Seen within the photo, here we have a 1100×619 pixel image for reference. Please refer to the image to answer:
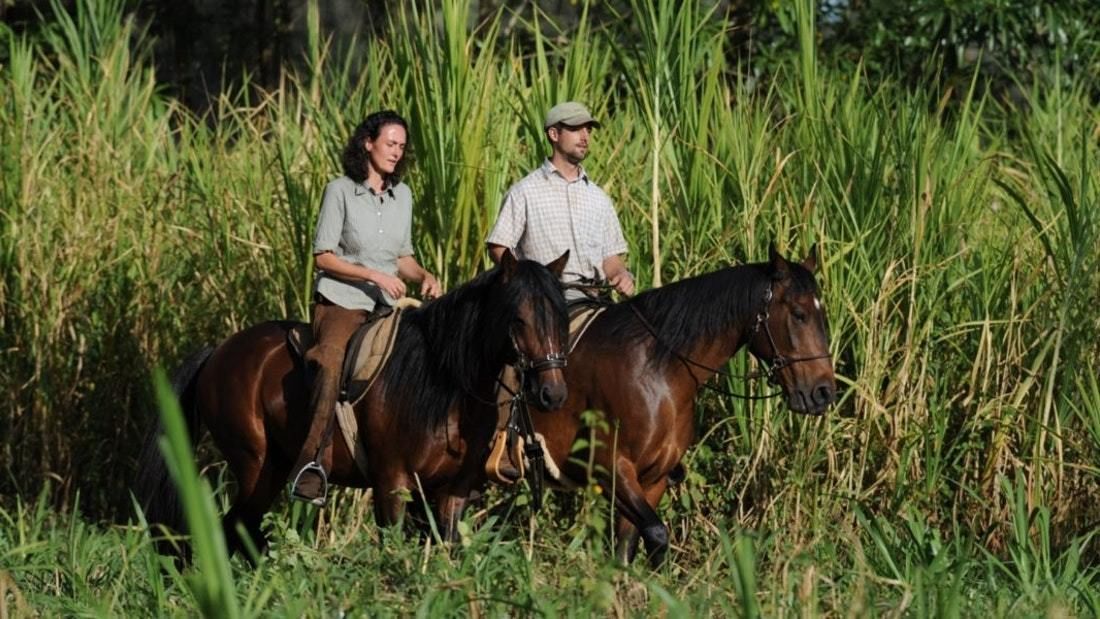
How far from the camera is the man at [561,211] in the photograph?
7.11 m

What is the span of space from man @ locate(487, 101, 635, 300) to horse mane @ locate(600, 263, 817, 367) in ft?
1.18

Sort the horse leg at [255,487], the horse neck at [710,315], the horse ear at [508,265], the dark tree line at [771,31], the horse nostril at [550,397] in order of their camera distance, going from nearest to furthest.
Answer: the horse nostril at [550,397] → the horse ear at [508,265] → the horse neck at [710,315] → the horse leg at [255,487] → the dark tree line at [771,31]

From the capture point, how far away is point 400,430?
6.55 metres

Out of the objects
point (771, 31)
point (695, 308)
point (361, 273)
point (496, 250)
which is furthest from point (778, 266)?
point (771, 31)

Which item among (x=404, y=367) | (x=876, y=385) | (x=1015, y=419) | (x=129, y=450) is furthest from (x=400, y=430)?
(x=129, y=450)

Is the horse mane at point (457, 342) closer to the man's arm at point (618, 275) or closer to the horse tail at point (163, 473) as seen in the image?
the man's arm at point (618, 275)

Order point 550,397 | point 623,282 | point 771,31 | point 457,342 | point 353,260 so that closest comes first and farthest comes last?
point 550,397 → point 457,342 → point 353,260 → point 623,282 → point 771,31

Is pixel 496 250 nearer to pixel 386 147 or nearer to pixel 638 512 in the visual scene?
pixel 386 147

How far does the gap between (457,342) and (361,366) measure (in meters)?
0.40

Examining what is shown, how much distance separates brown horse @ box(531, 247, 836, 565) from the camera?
6.46 meters

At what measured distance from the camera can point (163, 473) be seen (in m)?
7.14

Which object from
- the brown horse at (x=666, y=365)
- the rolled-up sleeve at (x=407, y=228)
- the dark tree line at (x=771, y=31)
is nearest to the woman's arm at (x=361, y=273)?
the rolled-up sleeve at (x=407, y=228)

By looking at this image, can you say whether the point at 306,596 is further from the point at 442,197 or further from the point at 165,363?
the point at 165,363

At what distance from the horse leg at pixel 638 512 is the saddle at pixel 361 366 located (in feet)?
3.00
